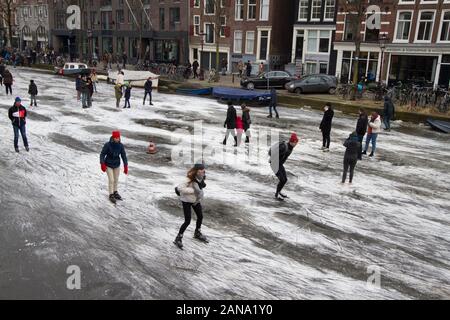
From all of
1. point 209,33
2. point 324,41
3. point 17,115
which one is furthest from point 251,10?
point 17,115

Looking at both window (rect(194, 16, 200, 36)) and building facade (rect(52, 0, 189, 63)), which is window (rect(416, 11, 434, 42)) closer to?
window (rect(194, 16, 200, 36))

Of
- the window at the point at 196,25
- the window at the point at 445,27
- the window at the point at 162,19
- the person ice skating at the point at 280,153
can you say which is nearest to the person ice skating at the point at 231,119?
the person ice skating at the point at 280,153

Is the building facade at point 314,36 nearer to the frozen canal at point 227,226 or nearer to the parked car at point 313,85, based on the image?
the parked car at point 313,85

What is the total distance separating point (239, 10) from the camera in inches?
1599

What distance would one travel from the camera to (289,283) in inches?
274

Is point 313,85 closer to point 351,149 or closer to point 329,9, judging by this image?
point 329,9

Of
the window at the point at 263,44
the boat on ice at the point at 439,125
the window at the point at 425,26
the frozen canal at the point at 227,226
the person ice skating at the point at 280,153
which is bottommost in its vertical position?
the frozen canal at the point at 227,226

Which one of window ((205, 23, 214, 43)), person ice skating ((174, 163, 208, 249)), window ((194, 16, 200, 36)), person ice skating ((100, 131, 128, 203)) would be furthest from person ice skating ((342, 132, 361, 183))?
window ((194, 16, 200, 36))

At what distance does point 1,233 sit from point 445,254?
867 cm

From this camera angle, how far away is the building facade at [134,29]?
157 feet

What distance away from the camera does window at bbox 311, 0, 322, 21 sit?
35.8 meters

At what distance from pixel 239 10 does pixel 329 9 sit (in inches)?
367

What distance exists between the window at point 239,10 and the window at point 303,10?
604 cm
